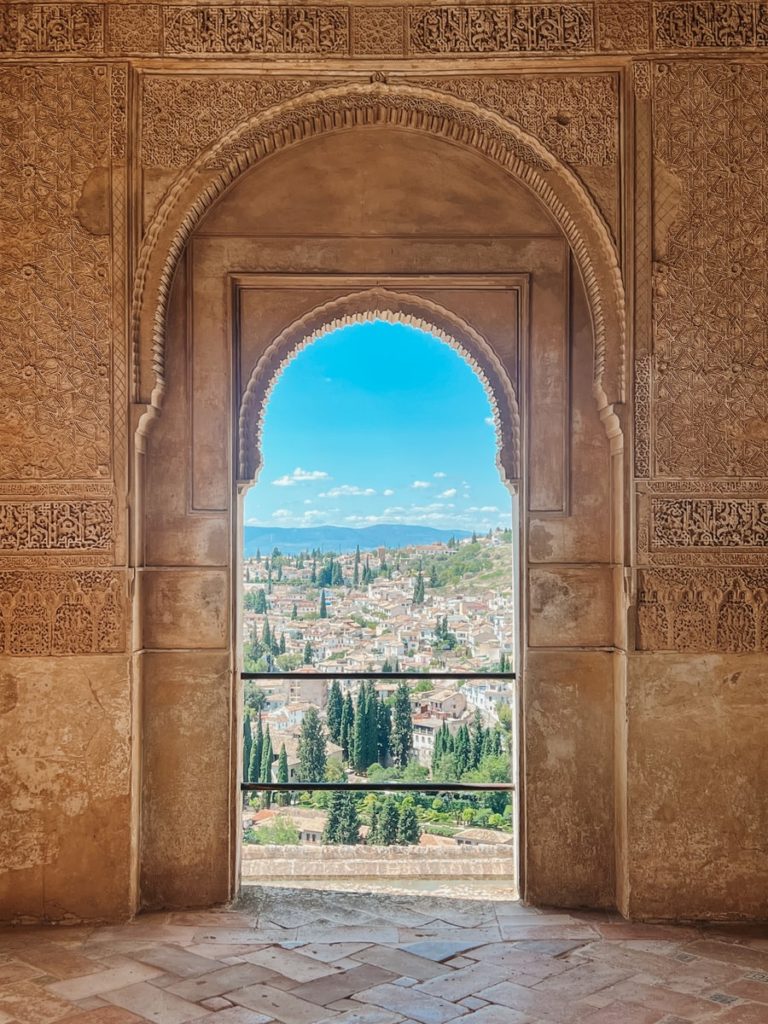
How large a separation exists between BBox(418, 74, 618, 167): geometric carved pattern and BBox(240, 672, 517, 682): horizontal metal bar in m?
2.55

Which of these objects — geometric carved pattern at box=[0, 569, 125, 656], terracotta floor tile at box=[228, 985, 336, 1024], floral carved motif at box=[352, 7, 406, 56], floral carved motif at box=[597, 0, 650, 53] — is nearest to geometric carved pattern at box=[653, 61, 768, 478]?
floral carved motif at box=[597, 0, 650, 53]

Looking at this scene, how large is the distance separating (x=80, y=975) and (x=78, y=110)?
3.80 m

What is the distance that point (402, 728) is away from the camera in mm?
5172

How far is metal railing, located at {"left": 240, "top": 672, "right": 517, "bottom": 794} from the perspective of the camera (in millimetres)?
4941

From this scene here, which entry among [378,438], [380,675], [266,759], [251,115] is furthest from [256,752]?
[251,115]

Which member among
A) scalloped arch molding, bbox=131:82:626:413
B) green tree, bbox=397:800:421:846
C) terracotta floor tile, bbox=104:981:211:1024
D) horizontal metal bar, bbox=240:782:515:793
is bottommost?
terracotta floor tile, bbox=104:981:211:1024

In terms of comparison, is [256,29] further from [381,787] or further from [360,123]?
[381,787]

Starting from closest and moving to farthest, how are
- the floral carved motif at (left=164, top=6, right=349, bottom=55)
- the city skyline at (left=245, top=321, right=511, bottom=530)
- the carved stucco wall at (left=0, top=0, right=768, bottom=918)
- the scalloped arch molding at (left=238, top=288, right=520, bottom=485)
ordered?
the carved stucco wall at (left=0, top=0, right=768, bottom=918), the floral carved motif at (left=164, top=6, right=349, bottom=55), the scalloped arch molding at (left=238, top=288, right=520, bottom=485), the city skyline at (left=245, top=321, right=511, bottom=530)

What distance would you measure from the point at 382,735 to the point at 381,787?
29 cm

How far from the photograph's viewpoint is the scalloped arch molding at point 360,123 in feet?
15.3

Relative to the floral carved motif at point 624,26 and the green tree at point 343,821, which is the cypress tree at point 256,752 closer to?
the green tree at point 343,821

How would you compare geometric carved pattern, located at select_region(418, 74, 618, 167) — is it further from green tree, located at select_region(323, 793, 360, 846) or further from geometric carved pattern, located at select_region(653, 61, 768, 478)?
green tree, located at select_region(323, 793, 360, 846)

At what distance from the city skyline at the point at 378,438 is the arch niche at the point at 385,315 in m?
0.72

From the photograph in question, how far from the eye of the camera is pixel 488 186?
490 centimetres
